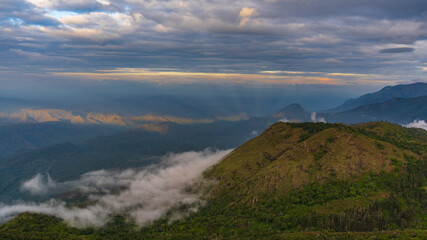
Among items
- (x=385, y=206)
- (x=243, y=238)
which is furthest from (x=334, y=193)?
(x=243, y=238)

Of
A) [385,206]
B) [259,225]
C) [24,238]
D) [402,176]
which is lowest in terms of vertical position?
[24,238]

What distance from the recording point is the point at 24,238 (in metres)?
191

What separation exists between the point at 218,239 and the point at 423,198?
14934cm

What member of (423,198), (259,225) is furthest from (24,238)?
(423,198)

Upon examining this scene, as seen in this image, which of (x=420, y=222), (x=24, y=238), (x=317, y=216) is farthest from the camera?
(x=24, y=238)

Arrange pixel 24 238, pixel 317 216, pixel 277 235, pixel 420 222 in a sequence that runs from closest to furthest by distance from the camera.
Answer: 1. pixel 420 222
2. pixel 277 235
3. pixel 317 216
4. pixel 24 238

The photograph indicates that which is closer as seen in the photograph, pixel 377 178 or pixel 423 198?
pixel 423 198

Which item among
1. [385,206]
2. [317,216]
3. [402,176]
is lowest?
[317,216]

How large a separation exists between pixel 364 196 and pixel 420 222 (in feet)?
115

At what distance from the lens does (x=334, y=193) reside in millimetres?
197375

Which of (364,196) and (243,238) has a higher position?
(364,196)

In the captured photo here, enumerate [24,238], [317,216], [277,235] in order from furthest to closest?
[24,238], [317,216], [277,235]

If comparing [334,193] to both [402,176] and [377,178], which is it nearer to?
[377,178]

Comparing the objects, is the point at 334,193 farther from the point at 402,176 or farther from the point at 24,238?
the point at 24,238
